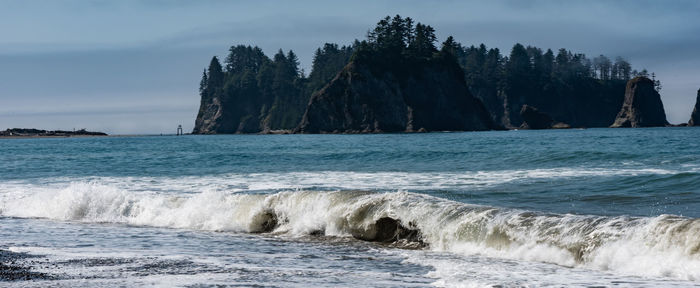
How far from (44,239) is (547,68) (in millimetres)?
171119

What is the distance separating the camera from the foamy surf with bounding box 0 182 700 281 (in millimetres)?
8750

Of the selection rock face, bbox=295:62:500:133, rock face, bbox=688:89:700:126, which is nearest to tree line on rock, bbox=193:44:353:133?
rock face, bbox=295:62:500:133

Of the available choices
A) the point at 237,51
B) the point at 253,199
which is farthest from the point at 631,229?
the point at 237,51

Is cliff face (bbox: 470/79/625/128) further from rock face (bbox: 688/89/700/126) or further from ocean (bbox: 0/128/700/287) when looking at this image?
ocean (bbox: 0/128/700/287)

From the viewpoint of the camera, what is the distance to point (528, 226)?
10.4 meters

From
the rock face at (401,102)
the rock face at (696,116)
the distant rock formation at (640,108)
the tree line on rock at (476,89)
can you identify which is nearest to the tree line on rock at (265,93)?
the tree line on rock at (476,89)

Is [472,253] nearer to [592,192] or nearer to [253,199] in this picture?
[253,199]

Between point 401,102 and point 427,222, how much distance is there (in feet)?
317

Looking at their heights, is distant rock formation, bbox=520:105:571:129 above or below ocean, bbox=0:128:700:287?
above

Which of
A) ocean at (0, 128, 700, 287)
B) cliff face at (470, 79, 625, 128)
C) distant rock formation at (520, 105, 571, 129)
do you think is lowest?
ocean at (0, 128, 700, 287)

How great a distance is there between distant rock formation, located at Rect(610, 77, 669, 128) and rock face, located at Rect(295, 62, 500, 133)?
4031 centimetres

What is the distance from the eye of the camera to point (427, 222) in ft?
38.4

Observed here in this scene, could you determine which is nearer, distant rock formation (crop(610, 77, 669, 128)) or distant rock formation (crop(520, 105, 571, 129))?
distant rock formation (crop(520, 105, 571, 129))

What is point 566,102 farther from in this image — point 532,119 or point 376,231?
point 376,231
